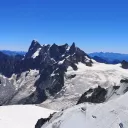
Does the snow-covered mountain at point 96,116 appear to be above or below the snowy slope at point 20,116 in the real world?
above

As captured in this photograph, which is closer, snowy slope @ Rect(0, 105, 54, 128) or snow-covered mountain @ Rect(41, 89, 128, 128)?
snow-covered mountain @ Rect(41, 89, 128, 128)

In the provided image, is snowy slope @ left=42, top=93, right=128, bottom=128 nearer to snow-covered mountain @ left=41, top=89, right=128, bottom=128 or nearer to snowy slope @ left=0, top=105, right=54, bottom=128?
snow-covered mountain @ left=41, top=89, right=128, bottom=128

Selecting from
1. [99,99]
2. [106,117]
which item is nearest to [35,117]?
[99,99]

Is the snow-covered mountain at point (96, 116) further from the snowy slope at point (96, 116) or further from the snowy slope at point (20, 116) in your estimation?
the snowy slope at point (20, 116)

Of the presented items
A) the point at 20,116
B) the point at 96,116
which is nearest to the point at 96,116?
the point at 96,116

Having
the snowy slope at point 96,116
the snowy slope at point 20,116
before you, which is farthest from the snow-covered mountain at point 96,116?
the snowy slope at point 20,116

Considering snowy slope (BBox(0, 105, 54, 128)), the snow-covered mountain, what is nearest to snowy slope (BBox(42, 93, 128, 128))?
the snow-covered mountain

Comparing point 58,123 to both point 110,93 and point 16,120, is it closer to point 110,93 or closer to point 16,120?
point 110,93
